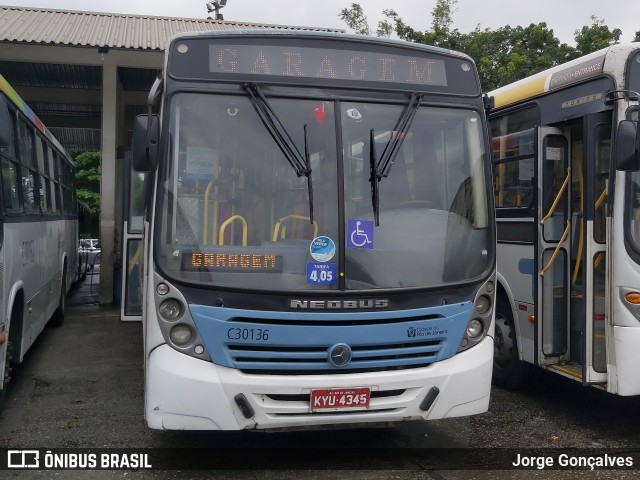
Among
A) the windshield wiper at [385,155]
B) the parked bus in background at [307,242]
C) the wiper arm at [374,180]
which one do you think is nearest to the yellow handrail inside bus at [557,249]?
the parked bus in background at [307,242]

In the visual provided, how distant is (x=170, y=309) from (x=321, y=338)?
98 centimetres

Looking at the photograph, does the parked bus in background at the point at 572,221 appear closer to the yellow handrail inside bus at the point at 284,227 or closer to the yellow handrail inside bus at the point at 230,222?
the yellow handrail inside bus at the point at 284,227

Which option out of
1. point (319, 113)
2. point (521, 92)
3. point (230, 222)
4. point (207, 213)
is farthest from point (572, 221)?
point (207, 213)

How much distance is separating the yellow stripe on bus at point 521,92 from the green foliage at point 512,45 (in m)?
11.4

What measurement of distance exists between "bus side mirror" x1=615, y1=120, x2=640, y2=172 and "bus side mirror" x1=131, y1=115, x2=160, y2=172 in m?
3.29

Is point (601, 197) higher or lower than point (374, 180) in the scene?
lower

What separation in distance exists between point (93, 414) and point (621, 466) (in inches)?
175

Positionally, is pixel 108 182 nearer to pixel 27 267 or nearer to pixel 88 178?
pixel 27 267

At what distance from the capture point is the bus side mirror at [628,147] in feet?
16.5

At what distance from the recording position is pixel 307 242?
460cm

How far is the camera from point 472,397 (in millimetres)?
4820

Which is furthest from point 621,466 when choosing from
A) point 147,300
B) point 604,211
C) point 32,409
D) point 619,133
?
point 32,409

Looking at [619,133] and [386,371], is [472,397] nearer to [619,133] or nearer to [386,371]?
[386,371]

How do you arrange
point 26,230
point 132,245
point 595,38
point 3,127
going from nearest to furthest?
point 3,127 → point 26,230 → point 132,245 → point 595,38
